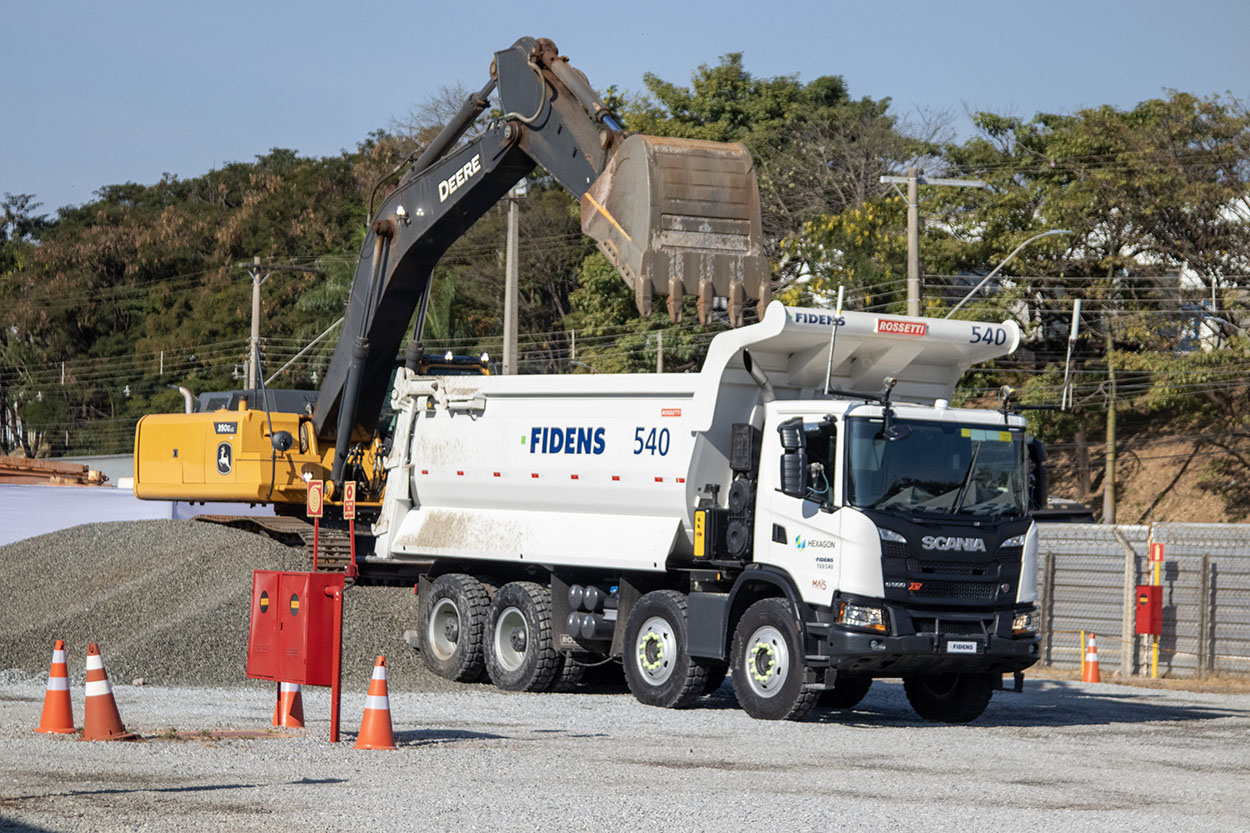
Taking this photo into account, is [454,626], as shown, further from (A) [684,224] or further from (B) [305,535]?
(A) [684,224]

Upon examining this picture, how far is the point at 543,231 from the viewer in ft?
192

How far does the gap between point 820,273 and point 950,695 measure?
98.4 feet

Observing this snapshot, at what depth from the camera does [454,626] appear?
18.8 m

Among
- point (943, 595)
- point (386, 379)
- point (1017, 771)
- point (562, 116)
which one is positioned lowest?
point (1017, 771)

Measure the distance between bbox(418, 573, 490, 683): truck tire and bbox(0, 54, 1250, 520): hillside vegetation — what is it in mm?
15144

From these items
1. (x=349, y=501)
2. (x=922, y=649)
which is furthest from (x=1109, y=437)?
(x=922, y=649)

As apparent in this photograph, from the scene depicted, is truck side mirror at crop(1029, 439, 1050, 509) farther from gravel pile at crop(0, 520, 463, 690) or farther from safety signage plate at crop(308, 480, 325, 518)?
safety signage plate at crop(308, 480, 325, 518)

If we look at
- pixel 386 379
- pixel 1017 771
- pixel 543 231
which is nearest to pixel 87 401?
pixel 543 231

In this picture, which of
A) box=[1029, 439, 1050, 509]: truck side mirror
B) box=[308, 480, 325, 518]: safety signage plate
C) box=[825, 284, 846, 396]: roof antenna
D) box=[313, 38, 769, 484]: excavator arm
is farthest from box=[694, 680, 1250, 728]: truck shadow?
box=[308, 480, 325, 518]: safety signage plate

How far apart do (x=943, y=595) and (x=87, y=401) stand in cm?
5889

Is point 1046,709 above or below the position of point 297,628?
below

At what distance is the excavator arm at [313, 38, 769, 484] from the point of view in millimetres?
14570

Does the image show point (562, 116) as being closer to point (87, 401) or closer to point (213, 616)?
point (213, 616)

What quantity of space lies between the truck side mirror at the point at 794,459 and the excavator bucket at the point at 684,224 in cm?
120
